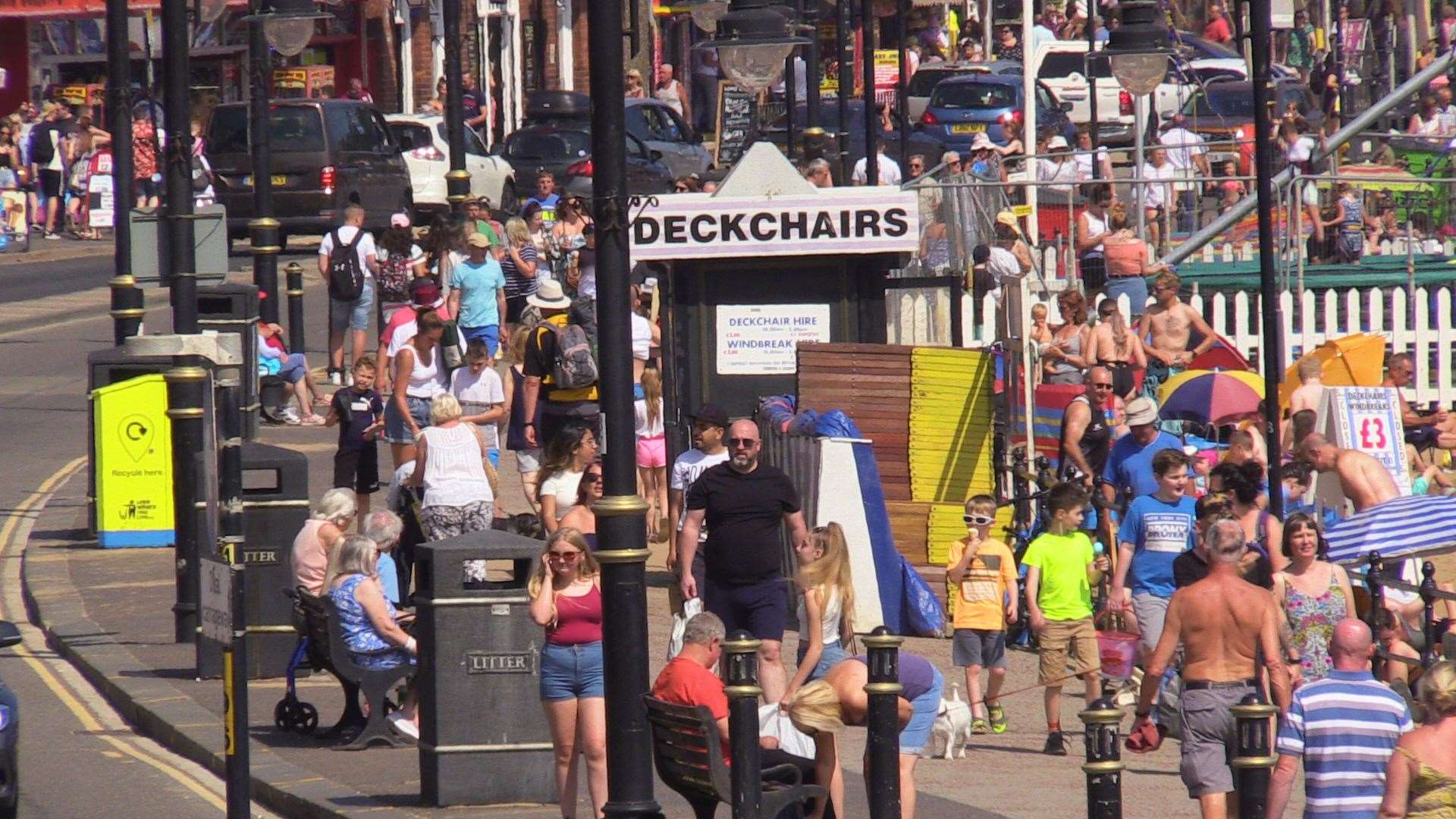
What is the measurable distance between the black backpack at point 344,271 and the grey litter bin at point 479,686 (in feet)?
39.9

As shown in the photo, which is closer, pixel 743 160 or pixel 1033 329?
pixel 743 160

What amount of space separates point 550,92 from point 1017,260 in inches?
844

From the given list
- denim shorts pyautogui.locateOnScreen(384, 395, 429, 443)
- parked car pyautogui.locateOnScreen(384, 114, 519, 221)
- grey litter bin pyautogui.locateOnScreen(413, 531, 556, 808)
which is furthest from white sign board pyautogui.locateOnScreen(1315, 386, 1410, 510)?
parked car pyautogui.locateOnScreen(384, 114, 519, 221)

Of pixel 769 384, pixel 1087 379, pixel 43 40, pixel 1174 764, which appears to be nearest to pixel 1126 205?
pixel 1087 379

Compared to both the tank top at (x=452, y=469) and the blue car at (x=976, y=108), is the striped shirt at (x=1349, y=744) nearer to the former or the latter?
the tank top at (x=452, y=469)

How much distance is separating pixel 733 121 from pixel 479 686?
30699 millimetres

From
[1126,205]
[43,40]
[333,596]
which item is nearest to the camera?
[333,596]

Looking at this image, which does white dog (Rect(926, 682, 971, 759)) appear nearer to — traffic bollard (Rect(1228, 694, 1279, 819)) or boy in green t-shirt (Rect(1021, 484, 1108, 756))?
A: boy in green t-shirt (Rect(1021, 484, 1108, 756))

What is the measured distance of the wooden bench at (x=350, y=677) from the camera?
12008mm

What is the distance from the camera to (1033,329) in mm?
20625

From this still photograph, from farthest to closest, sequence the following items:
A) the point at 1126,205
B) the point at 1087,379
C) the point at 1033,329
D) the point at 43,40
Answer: the point at 43,40, the point at 1126,205, the point at 1033,329, the point at 1087,379

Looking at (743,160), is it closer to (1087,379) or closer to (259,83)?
(1087,379)

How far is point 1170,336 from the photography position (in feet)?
67.4

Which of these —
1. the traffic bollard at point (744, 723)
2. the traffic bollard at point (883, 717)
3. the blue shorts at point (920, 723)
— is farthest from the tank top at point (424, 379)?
the traffic bollard at point (744, 723)
